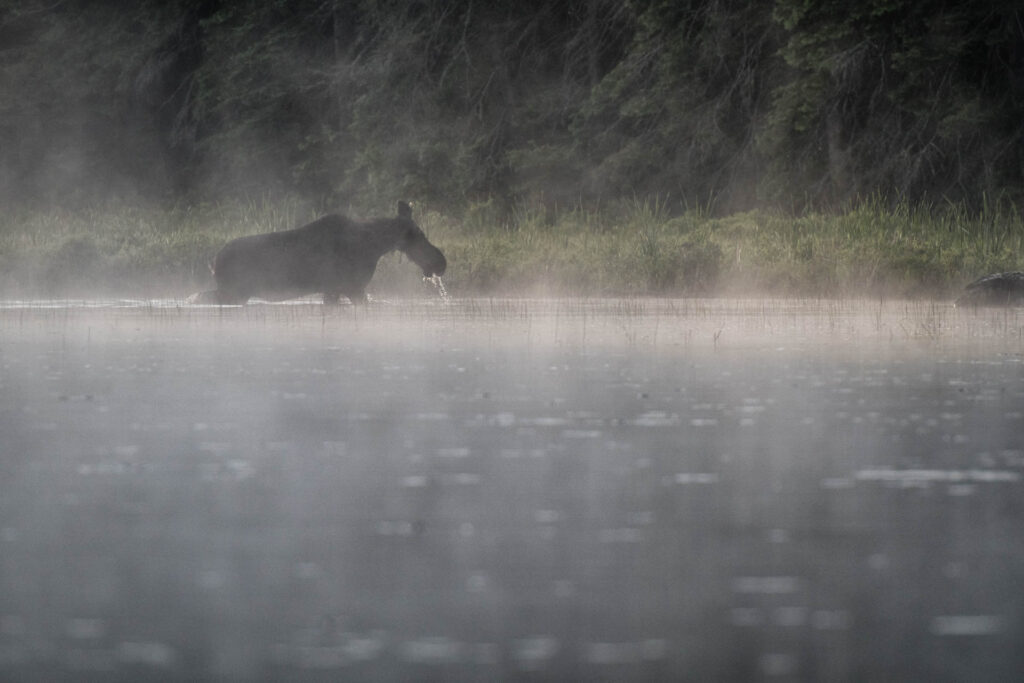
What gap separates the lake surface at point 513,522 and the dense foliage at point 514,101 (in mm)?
17598

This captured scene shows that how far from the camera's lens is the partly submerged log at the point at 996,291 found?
1792 centimetres

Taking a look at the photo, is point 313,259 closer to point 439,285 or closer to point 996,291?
point 439,285

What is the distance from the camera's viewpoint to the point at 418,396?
8734mm

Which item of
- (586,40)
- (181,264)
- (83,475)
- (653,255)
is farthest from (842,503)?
(586,40)

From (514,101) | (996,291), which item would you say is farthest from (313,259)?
(514,101)

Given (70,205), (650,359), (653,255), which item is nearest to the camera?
(650,359)

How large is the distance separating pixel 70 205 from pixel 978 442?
43.6m

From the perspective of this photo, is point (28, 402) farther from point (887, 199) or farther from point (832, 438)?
point (887, 199)

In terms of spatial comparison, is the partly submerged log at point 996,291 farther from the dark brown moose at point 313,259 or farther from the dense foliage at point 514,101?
the dense foliage at point 514,101

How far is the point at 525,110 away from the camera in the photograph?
A: 35.2 metres

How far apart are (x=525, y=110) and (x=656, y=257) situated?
14.2m

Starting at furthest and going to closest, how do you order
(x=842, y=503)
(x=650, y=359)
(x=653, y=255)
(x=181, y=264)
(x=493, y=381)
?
(x=181, y=264) < (x=653, y=255) < (x=650, y=359) < (x=493, y=381) < (x=842, y=503)

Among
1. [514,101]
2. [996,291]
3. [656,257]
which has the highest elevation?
[514,101]

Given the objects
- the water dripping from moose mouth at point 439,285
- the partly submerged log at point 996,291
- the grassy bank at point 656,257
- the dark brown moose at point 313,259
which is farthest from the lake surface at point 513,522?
the grassy bank at point 656,257
